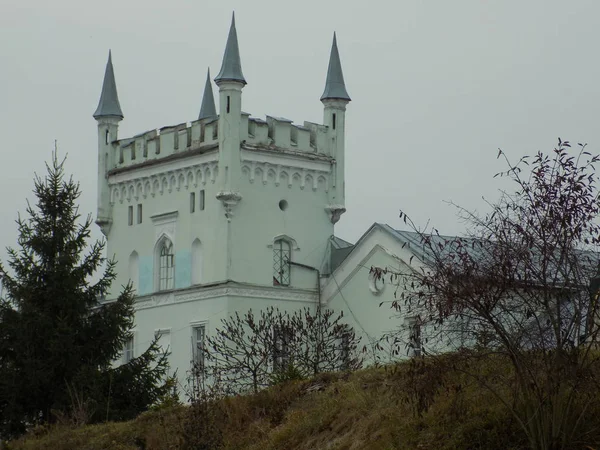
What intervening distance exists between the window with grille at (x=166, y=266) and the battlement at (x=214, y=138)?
125 inches

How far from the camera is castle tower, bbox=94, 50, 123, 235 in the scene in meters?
50.3

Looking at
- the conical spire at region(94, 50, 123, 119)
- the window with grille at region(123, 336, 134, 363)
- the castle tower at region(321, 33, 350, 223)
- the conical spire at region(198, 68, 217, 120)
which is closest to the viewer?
the castle tower at region(321, 33, 350, 223)

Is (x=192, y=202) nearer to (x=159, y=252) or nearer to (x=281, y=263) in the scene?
(x=159, y=252)

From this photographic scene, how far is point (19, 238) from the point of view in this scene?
30359 millimetres

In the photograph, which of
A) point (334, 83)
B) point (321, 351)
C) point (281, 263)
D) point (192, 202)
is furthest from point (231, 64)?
point (321, 351)

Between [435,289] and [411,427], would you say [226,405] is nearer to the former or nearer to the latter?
[411,427]

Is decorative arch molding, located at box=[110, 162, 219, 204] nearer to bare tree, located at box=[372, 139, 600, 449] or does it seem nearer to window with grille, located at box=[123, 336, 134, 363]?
window with grille, located at box=[123, 336, 134, 363]

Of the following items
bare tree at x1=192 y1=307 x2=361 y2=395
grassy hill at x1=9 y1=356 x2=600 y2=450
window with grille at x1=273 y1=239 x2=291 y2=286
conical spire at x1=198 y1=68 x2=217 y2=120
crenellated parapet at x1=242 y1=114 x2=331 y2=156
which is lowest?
grassy hill at x1=9 y1=356 x2=600 y2=450

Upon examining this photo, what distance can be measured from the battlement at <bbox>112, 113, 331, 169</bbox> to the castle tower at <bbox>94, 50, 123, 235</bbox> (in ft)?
2.44

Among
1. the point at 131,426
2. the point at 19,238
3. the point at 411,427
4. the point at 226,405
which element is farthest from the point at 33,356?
the point at 411,427

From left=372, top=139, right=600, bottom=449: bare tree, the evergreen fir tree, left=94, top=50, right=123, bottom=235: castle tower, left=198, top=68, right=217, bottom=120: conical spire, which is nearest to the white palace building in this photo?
left=94, top=50, right=123, bottom=235: castle tower

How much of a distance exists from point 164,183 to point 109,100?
4623 millimetres

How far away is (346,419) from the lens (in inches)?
746

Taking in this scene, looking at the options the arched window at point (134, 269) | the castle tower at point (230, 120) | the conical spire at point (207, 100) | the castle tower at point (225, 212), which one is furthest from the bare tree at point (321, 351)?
the conical spire at point (207, 100)
